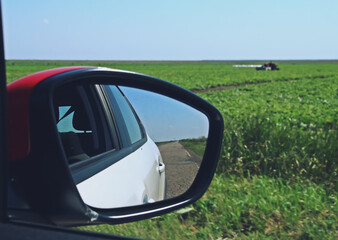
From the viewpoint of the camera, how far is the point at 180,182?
1521mm

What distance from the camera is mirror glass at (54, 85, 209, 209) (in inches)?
51.9

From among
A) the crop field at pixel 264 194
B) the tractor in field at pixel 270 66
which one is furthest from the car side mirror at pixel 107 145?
the tractor in field at pixel 270 66

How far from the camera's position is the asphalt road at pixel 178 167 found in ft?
4.78

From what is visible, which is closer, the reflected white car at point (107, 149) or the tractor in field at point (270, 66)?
the reflected white car at point (107, 149)

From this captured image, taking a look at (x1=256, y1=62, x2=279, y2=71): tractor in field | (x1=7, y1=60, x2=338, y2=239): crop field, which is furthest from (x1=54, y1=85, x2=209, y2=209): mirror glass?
(x1=256, y1=62, x2=279, y2=71): tractor in field

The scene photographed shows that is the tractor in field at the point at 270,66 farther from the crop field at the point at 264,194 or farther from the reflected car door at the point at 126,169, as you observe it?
the reflected car door at the point at 126,169

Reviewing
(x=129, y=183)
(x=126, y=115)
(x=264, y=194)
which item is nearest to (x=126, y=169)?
(x=129, y=183)

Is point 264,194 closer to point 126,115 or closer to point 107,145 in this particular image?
point 126,115

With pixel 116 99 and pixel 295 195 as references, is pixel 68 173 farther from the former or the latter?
pixel 295 195

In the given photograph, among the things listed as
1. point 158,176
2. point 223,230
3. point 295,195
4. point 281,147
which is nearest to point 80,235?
point 158,176

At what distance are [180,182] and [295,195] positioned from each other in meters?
2.57

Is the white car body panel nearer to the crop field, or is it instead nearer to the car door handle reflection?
the car door handle reflection

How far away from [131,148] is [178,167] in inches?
13.7

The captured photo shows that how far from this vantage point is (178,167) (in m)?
1.50
